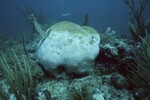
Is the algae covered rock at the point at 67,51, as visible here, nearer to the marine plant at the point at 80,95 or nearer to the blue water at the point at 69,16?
the marine plant at the point at 80,95

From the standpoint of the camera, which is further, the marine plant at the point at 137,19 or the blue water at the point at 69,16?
the blue water at the point at 69,16

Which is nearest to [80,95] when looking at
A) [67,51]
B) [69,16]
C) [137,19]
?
[67,51]

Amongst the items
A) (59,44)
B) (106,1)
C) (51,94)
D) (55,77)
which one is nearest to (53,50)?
(59,44)

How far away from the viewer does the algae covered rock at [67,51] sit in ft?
14.2

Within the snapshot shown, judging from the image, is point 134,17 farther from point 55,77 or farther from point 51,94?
point 51,94

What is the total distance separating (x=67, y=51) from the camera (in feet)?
14.3

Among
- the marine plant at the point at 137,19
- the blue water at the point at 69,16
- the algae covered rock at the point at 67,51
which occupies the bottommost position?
the blue water at the point at 69,16

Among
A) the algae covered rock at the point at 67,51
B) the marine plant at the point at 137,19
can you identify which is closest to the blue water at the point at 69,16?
the marine plant at the point at 137,19

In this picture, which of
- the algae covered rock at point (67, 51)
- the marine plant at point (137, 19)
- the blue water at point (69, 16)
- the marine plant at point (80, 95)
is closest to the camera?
the marine plant at point (80, 95)

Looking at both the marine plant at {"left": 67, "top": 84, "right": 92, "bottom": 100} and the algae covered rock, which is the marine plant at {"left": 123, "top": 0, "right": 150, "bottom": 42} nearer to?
the algae covered rock

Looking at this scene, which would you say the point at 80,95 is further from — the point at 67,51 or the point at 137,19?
the point at 137,19

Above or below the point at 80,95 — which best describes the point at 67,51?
above

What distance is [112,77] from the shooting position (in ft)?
13.7

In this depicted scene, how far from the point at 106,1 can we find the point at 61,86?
133 meters
